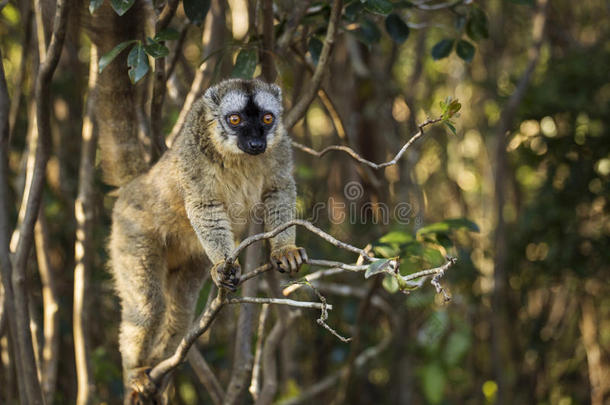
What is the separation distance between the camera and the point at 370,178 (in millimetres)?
5184

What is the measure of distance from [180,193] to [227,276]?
0.94 m

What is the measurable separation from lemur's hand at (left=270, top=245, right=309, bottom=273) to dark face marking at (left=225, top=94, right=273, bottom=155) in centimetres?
60

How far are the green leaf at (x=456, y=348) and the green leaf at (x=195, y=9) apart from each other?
15.4 ft

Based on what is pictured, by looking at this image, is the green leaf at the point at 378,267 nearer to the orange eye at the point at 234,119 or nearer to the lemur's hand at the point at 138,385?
the orange eye at the point at 234,119

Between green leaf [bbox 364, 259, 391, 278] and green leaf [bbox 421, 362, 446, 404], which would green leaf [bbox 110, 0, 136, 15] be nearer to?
green leaf [bbox 364, 259, 391, 278]

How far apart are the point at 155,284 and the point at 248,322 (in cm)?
71

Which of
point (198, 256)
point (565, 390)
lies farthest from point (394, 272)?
point (565, 390)

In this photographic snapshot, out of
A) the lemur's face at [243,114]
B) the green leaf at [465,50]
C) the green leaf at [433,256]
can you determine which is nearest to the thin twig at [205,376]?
the lemur's face at [243,114]

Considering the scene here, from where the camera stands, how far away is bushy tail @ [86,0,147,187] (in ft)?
13.4

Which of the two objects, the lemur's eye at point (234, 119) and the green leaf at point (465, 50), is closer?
the lemur's eye at point (234, 119)

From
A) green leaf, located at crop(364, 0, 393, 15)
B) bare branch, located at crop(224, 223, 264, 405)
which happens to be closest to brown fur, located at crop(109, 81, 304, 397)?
bare branch, located at crop(224, 223, 264, 405)

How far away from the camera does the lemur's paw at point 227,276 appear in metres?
3.21

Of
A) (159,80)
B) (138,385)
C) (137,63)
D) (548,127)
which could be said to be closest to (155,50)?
(137,63)

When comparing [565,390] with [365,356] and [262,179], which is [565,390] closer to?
[365,356]
